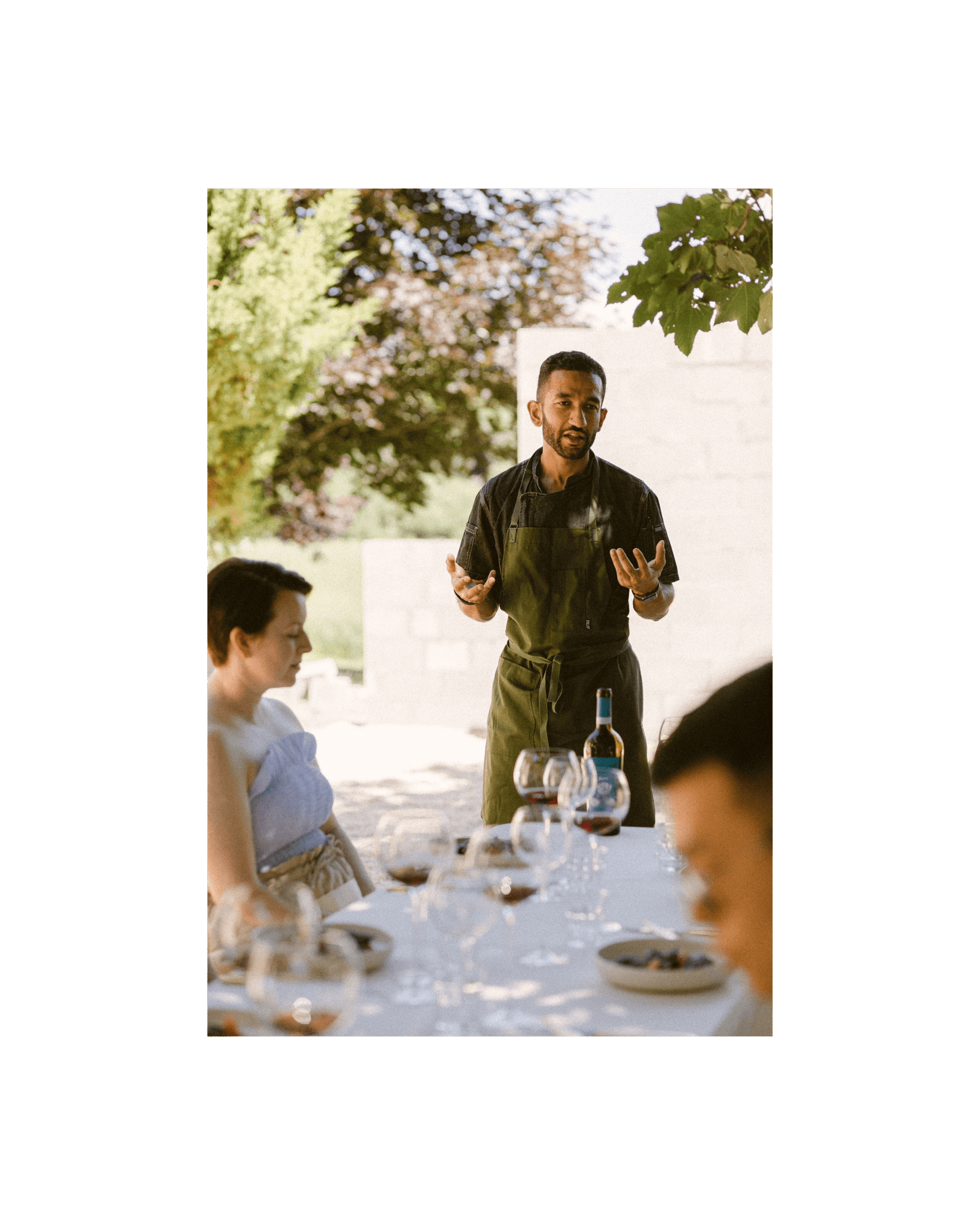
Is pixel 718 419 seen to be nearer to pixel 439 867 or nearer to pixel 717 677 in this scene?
pixel 717 677

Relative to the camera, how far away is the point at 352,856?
151 inches

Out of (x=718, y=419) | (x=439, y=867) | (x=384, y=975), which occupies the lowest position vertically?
(x=384, y=975)

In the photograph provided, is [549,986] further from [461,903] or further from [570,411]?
[570,411]

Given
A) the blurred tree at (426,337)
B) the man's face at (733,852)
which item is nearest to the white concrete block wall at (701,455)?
the blurred tree at (426,337)

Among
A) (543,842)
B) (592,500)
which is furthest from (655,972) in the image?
(592,500)

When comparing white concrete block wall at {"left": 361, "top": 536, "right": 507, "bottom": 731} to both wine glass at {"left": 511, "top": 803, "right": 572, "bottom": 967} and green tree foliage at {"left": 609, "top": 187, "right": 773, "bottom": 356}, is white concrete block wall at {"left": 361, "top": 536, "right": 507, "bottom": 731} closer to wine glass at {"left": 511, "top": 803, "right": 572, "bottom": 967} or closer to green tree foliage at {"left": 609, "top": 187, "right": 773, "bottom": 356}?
wine glass at {"left": 511, "top": 803, "right": 572, "bottom": 967}

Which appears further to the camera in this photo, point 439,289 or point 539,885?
point 439,289

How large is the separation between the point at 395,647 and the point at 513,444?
73 cm

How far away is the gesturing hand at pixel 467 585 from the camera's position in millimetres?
3908

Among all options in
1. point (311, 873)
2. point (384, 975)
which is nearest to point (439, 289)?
point (311, 873)

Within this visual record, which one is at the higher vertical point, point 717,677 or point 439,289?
point 439,289

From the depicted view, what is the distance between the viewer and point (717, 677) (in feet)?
12.7

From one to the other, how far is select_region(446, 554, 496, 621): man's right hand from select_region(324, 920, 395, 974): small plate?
3.53ft

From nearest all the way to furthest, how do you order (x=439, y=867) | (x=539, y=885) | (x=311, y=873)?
(x=439, y=867), (x=539, y=885), (x=311, y=873)
